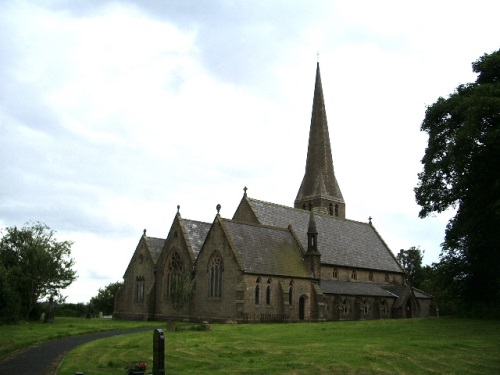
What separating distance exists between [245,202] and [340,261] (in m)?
12.1

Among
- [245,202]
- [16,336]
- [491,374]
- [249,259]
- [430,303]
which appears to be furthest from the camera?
[430,303]

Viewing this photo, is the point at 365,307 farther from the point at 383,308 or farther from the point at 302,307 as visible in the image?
the point at 302,307

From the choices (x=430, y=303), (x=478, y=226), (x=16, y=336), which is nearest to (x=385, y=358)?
(x=478, y=226)

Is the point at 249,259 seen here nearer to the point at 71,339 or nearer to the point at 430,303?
the point at 71,339

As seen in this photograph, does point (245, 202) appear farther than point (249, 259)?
Yes

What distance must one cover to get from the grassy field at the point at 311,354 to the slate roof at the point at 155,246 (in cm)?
2759

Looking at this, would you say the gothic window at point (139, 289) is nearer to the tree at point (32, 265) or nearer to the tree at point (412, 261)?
the tree at point (32, 265)

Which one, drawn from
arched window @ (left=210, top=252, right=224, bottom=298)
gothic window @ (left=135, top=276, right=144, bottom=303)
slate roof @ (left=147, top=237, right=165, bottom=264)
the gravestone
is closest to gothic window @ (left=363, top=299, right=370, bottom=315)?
arched window @ (left=210, top=252, right=224, bottom=298)

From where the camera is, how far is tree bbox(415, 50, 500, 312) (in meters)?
32.5

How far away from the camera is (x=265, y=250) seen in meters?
50.7

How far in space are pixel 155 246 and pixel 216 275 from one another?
40.3 ft

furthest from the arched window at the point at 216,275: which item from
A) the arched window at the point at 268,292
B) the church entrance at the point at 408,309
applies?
the church entrance at the point at 408,309

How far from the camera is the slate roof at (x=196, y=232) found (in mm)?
53159

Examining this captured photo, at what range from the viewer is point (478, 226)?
35.2 meters
